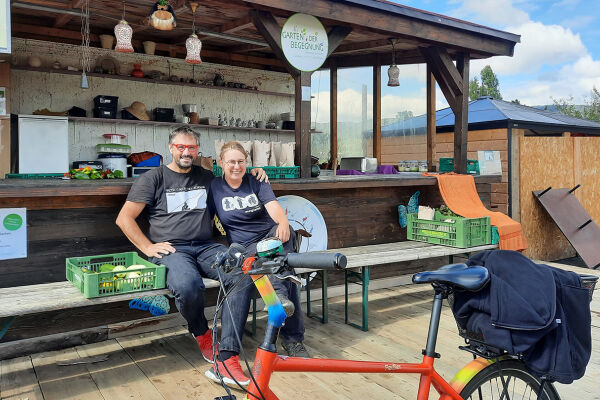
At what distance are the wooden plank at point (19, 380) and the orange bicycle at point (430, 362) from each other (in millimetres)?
2042

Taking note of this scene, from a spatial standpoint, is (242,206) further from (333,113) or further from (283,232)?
(333,113)

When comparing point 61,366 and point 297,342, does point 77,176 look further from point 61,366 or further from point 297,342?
point 297,342

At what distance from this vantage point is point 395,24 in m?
5.04

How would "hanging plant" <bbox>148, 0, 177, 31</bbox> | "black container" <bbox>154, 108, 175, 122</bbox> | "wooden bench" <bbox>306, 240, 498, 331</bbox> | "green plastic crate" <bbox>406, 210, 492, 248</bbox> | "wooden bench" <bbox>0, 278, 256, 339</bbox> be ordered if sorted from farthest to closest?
"black container" <bbox>154, 108, 175, 122</bbox> < "green plastic crate" <bbox>406, 210, 492, 248</bbox> < "hanging plant" <bbox>148, 0, 177, 31</bbox> < "wooden bench" <bbox>306, 240, 498, 331</bbox> < "wooden bench" <bbox>0, 278, 256, 339</bbox>

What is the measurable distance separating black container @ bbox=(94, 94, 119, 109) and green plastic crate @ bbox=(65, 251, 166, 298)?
3.99 meters

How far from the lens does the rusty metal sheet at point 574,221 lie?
22.2 ft

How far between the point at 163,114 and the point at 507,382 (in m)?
6.44

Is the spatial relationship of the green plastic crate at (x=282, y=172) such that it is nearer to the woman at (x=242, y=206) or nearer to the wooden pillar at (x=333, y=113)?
the woman at (x=242, y=206)

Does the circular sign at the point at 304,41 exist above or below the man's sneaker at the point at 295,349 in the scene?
above

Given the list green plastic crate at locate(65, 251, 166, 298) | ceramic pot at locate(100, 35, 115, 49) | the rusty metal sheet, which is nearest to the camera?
green plastic crate at locate(65, 251, 166, 298)

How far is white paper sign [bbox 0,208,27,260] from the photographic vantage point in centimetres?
336

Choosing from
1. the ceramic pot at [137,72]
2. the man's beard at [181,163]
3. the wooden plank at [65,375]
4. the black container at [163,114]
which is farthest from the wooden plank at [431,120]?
the wooden plank at [65,375]

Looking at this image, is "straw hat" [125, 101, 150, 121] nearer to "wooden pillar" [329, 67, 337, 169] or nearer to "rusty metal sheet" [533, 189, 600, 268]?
"wooden pillar" [329, 67, 337, 169]

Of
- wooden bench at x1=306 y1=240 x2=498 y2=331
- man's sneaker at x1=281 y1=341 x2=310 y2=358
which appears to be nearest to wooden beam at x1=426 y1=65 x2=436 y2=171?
wooden bench at x1=306 y1=240 x2=498 y2=331
